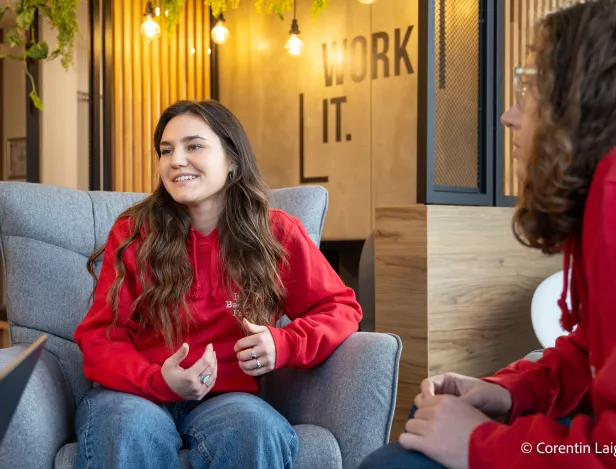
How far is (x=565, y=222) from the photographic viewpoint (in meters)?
0.91

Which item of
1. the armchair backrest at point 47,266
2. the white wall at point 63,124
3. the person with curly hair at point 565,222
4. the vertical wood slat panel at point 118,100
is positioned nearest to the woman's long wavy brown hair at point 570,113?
the person with curly hair at point 565,222

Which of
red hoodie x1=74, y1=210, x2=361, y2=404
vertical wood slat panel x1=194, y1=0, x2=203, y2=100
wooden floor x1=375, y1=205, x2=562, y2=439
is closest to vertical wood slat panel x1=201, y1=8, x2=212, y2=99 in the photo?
vertical wood slat panel x1=194, y1=0, x2=203, y2=100

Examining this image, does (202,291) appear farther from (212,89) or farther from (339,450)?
(212,89)

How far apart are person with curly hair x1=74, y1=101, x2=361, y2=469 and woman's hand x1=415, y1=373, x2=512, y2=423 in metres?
0.48

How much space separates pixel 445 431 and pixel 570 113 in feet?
1.35

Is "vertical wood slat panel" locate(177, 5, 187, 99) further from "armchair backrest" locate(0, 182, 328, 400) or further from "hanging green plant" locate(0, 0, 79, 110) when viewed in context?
"armchair backrest" locate(0, 182, 328, 400)

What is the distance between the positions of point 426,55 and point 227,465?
1878 millimetres

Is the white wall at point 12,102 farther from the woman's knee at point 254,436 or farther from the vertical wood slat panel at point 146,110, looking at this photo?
the woman's knee at point 254,436

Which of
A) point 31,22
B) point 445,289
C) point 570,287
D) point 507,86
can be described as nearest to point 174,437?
point 570,287

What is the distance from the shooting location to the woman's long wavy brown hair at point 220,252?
5.94 ft

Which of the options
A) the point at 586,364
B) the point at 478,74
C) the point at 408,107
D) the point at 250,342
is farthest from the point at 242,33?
the point at 586,364

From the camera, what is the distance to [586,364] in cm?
115

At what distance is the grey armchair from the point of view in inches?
62.4

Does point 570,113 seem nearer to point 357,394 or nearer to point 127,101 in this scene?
point 357,394
